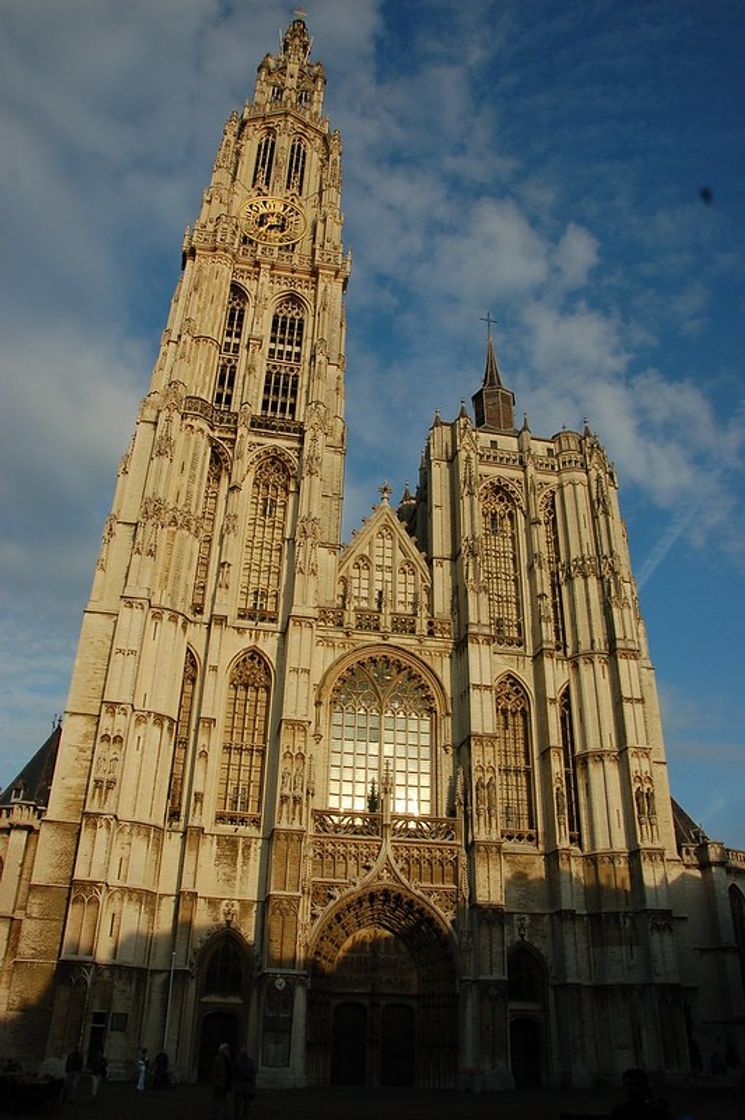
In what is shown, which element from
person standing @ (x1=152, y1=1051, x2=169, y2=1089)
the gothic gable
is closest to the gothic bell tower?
the gothic gable

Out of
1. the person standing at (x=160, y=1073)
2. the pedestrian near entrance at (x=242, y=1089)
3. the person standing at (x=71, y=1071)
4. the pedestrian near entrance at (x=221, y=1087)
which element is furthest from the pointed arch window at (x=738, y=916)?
the pedestrian near entrance at (x=242, y=1089)

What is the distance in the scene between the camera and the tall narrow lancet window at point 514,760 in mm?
31078

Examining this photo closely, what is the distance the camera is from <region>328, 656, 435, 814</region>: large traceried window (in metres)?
30.5

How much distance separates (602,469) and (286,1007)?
24.1 m

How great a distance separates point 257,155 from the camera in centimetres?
4653

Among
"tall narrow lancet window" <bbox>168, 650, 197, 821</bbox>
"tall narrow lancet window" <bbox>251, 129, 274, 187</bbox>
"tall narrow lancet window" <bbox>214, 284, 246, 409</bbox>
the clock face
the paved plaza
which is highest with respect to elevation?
"tall narrow lancet window" <bbox>251, 129, 274, 187</bbox>

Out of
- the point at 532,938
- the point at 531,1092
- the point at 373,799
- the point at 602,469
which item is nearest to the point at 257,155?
the point at 602,469

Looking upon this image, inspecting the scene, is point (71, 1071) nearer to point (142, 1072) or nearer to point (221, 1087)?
point (142, 1072)

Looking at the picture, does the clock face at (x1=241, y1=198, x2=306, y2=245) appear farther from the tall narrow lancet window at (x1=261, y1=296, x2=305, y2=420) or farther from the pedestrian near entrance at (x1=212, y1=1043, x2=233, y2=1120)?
the pedestrian near entrance at (x1=212, y1=1043, x2=233, y2=1120)

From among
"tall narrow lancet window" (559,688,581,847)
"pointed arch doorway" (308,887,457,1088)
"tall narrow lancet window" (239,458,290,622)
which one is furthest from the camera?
"tall narrow lancet window" (239,458,290,622)

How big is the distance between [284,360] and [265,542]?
9573 millimetres

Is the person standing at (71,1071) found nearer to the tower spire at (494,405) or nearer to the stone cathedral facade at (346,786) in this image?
the stone cathedral facade at (346,786)

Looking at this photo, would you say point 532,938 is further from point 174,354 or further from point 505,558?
point 174,354

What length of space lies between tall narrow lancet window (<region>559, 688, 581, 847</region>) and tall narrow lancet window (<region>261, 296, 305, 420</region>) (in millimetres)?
16027
